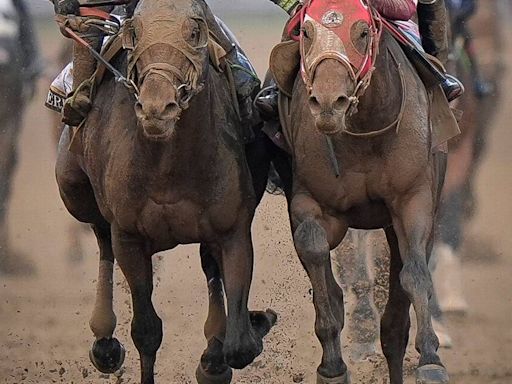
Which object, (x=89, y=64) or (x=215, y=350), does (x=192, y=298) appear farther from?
(x=89, y=64)

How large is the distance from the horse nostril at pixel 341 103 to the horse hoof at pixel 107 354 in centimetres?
241

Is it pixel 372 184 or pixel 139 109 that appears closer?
pixel 139 109

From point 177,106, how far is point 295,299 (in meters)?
4.29

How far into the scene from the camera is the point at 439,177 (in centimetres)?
710

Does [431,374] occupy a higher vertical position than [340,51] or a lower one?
lower

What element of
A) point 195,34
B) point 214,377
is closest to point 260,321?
point 214,377

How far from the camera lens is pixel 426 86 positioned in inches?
267

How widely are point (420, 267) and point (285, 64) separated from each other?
95 centimetres

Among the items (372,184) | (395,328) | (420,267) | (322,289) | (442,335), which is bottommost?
(442,335)

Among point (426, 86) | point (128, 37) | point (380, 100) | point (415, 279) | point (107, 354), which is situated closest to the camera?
point (128, 37)

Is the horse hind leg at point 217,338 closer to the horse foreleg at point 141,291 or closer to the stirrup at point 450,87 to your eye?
the horse foreleg at point 141,291

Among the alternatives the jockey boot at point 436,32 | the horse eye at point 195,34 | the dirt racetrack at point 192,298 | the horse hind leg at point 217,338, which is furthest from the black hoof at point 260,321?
the dirt racetrack at point 192,298

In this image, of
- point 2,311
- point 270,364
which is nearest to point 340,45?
point 270,364

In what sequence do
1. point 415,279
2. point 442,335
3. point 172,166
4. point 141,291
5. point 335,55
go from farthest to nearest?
point 442,335 < point 141,291 < point 172,166 < point 415,279 < point 335,55
